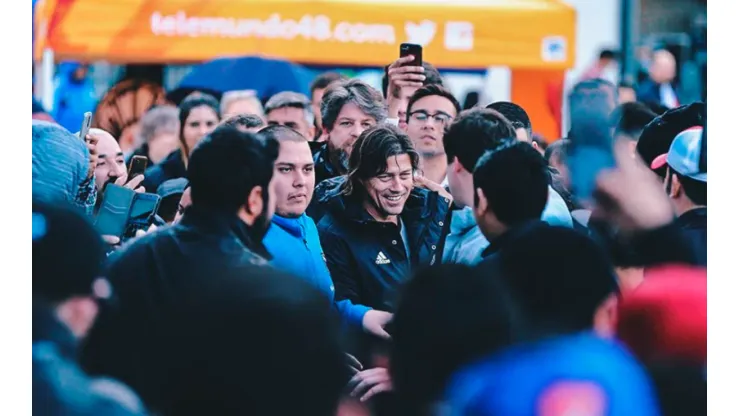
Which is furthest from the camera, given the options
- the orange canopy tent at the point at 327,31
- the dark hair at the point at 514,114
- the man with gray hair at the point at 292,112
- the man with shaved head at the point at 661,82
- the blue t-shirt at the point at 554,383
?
the man with shaved head at the point at 661,82

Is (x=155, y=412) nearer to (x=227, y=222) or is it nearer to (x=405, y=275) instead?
(x=227, y=222)

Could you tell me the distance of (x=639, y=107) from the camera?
4852mm

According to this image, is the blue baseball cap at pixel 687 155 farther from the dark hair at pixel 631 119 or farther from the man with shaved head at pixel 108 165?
the man with shaved head at pixel 108 165

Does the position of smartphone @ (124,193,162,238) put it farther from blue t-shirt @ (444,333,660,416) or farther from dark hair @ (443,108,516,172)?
blue t-shirt @ (444,333,660,416)

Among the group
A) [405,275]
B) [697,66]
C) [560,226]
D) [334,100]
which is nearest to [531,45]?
[697,66]

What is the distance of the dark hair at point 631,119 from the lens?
375cm

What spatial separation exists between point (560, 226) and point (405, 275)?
890 millimetres

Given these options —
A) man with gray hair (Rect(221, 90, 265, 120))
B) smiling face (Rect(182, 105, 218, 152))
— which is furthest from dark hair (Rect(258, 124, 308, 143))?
man with gray hair (Rect(221, 90, 265, 120))

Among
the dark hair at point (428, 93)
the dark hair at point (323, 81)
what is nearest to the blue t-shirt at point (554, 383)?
the dark hair at point (428, 93)

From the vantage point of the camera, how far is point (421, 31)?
7.65 meters

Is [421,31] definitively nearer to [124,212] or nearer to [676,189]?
[676,189]

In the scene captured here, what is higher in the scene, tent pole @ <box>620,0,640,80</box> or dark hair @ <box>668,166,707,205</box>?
tent pole @ <box>620,0,640,80</box>

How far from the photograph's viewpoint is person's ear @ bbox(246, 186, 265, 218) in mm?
2621

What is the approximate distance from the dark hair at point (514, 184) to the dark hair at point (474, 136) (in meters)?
0.13
